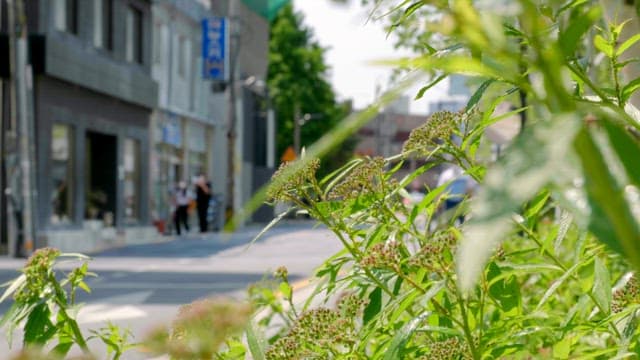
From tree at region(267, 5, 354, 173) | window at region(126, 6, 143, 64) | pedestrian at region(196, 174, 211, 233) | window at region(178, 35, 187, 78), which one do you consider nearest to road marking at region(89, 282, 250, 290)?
window at region(126, 6, 143, 64)

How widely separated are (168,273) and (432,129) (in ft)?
49.2

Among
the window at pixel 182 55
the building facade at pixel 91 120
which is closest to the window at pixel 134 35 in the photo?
the building facade at pixel 91 120

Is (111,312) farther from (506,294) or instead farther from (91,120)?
(91,120)

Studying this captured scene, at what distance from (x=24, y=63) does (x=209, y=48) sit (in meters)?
19.1

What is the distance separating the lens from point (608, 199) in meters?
0.52

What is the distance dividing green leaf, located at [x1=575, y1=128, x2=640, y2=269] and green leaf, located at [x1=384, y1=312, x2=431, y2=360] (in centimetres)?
74

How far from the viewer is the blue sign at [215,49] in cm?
3903

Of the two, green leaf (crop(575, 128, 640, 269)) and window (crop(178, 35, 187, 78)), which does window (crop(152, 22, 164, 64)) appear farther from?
green leaf (crop(575, 128, 640, 269))

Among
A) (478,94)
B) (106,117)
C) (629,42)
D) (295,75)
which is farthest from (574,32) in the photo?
(295,75)

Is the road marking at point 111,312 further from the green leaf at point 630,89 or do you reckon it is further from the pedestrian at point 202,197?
the pedestrian at point 202,197

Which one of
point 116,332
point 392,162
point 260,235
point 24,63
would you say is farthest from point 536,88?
point 24,63

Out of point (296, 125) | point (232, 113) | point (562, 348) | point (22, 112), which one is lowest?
point (562, 348)

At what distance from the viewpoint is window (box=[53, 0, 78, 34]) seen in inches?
988

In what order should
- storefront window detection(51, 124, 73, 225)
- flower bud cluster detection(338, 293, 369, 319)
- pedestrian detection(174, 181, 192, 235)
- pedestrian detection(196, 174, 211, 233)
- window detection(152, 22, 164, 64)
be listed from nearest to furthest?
1. flower bud cluster detection(338, 293, 369, 319)
2. storefront window detection(51, 124, 73, 225)
3. pedestrian detection(174, 181, 192, 235)
4. pedestrian detection(196, 174, 211, 233)
5. window detection(152, 22, 164, 64)
